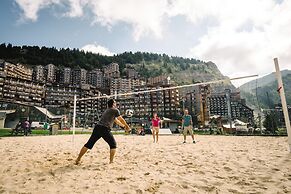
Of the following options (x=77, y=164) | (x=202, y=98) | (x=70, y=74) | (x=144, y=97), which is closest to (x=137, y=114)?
(x=144, y=97)

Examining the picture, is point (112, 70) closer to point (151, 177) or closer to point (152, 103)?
point (152, 103)

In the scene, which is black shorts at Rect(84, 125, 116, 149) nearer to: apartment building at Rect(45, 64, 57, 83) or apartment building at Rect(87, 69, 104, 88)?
apartment building at Rect(45, 64, 57, 83)

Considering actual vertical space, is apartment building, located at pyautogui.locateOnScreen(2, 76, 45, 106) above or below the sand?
above

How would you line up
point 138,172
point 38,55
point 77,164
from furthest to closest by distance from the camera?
point 38,55 < point 77,164 < point 138,172

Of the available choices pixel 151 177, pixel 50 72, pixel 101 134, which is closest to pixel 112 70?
pixel 50 72

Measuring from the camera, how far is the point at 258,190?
2.95 metres

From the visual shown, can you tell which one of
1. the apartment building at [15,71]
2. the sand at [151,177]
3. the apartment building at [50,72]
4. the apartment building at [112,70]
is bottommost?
the sand at [151,177]

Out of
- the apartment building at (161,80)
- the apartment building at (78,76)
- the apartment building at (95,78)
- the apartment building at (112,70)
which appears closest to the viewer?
the apartment building at (161,80)

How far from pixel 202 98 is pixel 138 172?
101 meters

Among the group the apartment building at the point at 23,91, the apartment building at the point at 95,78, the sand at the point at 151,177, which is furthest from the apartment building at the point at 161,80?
the sand at the point at 151,177

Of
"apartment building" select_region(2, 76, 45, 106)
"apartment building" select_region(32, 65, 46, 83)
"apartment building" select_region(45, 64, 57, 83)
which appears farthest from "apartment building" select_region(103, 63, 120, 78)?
"apartment building" select_region(2, 76, 45, 106)

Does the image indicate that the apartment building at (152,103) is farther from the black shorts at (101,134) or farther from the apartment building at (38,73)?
the black shorts at (101,134)

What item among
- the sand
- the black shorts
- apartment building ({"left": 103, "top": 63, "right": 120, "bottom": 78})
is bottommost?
the sand

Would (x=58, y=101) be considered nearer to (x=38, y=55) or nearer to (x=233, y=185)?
(x=38, y=55)
